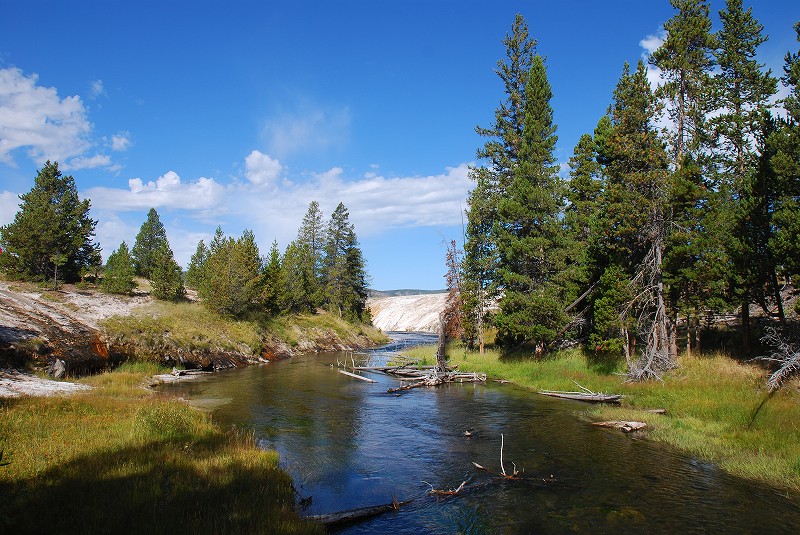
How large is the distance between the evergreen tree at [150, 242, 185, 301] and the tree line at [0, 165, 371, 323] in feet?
0.30

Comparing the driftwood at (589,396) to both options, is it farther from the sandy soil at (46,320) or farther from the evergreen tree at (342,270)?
the evergreen tree at (342,270)

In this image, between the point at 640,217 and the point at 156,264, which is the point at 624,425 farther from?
the point at 156,264

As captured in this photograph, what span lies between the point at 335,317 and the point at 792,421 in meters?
61.9

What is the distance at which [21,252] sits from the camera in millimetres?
39125

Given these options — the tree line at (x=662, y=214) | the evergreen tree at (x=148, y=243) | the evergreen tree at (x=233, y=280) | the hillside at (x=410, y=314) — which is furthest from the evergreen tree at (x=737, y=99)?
the hillside at (x=410, y=314)

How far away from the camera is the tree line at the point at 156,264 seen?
40.2 m

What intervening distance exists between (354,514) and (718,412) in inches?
595

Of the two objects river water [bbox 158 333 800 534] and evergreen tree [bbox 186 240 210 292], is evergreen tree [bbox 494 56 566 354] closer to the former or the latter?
river water [bbox 158 333 800 534]

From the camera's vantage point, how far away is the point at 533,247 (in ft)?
106

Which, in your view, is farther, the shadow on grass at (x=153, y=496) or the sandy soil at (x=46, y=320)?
the sandy soil at (x=46, y=320)

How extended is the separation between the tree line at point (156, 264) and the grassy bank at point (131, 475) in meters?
32.3

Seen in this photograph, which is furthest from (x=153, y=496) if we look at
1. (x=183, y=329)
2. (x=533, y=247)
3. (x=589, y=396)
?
(x=183, y=329)

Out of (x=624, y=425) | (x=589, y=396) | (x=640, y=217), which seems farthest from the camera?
(x=640, y=217)

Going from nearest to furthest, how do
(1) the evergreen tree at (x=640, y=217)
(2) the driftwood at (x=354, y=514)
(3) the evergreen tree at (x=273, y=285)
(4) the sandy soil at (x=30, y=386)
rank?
(2) the driftwood at (x=354, y=514)
(4) the sandy soil at (x=30, y=386)
(1) the evergreen tree at (x=640, y=217)
(3) the evergreen tree at (x=273, y=285)
